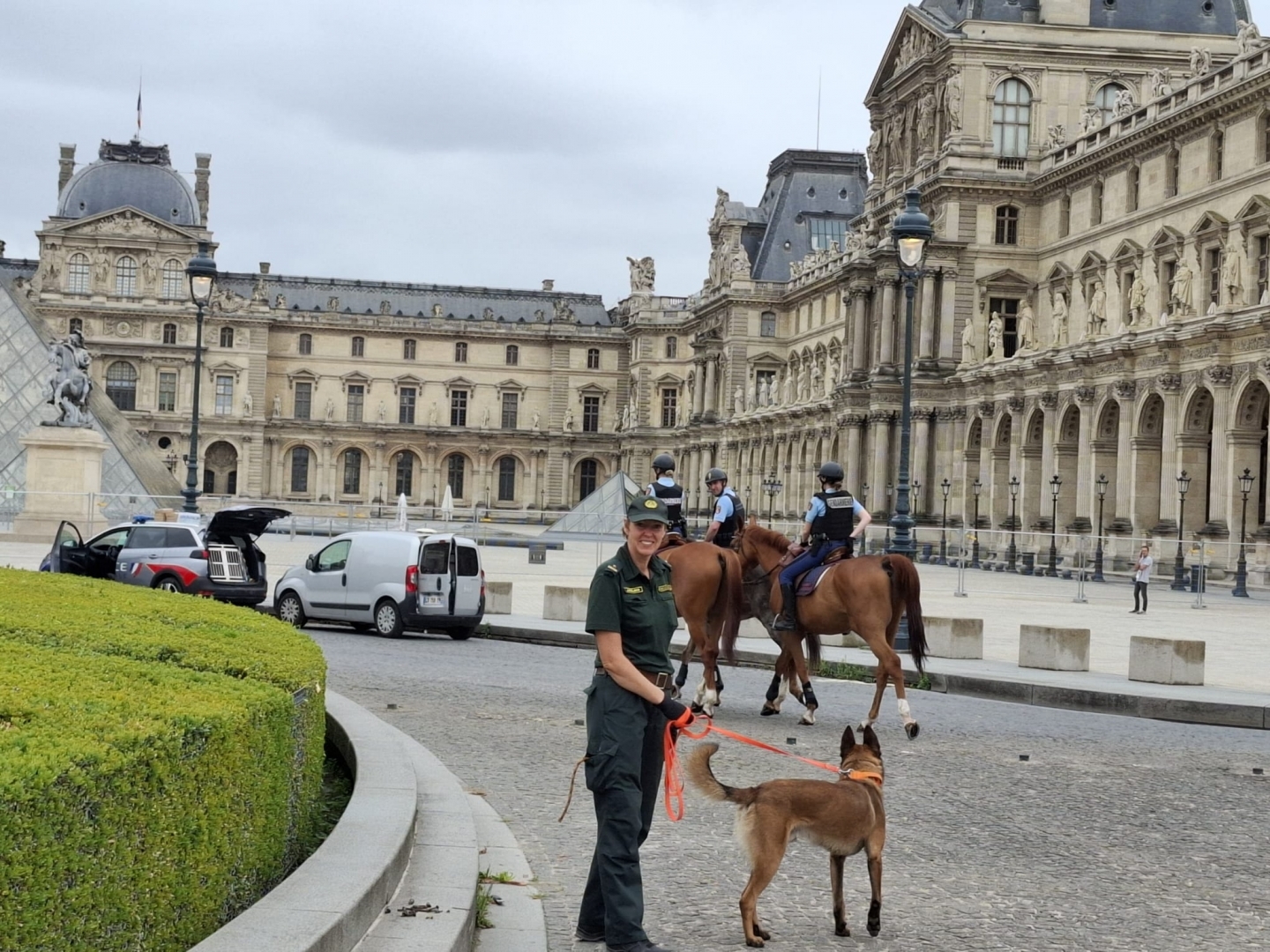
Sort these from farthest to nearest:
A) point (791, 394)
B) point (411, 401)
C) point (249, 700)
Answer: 1. point (411, 401)
2. point (791, 394)
3. point (249, 700)

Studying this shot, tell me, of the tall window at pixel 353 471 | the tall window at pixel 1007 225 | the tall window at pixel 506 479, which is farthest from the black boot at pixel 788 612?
the tall window at pixel 506 479

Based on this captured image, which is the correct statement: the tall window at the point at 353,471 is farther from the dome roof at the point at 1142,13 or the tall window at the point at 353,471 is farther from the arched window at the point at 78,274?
the dome roof at the point at 1142,13

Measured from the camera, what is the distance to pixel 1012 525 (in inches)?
2152

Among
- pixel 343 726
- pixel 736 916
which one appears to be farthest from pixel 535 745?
pixel 736 916

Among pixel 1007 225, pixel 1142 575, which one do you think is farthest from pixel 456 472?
pixel 1142 575

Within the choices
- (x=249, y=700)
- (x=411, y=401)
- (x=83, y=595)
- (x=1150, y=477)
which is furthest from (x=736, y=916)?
(x=411, y=401)

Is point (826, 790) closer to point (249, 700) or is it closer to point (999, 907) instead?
point (999, 907)

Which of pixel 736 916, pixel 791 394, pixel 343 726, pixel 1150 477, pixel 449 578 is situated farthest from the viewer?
pixel 791 394

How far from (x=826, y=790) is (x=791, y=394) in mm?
74578

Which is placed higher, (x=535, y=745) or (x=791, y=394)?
(x=791, y=394)

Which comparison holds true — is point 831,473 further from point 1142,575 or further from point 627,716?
point 1142,575

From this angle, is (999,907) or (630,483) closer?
(999,907)

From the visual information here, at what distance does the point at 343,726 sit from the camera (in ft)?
32.7

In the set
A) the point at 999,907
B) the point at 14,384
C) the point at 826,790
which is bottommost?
the point at 999,907
